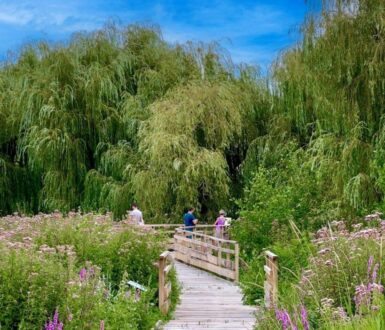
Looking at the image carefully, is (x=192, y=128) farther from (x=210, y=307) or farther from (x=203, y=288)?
(x=210, y=307)

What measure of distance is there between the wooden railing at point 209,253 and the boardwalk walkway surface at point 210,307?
0.31 m

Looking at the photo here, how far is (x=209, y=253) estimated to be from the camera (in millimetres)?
19656

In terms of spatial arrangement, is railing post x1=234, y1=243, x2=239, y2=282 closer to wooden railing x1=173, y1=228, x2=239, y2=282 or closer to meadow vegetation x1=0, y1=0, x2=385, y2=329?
wooden railing x1=173, y1=228, x2=239, y2=282

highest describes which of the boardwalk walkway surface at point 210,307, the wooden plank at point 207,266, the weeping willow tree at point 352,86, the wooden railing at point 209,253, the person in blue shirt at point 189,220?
the weeping willow tree at point 352,86

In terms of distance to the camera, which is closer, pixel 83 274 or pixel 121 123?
pixel 83 274

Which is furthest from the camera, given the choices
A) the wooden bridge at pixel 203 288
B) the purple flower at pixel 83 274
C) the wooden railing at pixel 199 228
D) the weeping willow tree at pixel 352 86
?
the wooden railing at pixel 199 228

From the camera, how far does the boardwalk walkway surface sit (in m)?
10.9

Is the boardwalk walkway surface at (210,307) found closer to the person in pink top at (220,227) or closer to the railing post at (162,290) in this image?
the railing post at (162,290)

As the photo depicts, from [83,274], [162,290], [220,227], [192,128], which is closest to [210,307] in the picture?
[162,290]

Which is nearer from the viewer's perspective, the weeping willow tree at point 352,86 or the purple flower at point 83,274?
the purple flower at point 83,274

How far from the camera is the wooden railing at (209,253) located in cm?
1747

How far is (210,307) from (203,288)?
126 inches

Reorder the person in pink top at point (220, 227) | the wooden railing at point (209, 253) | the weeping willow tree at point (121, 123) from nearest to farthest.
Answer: the wooden railing at point (209, 253) → the person in pink top at point (220, 227) → the weeping willow tree at point (121, 123)

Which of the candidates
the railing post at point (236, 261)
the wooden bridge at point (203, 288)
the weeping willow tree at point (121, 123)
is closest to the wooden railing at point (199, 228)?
the wooden bridge at point (203, 288)
